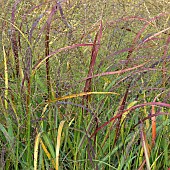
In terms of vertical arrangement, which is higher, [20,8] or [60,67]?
[20,8]

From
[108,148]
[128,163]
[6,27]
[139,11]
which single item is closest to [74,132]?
[108,148]

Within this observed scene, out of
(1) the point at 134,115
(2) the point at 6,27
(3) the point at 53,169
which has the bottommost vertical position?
(3) the point at 53,169

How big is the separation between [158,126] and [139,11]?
1.75ft

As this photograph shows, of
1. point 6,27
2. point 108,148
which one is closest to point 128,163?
point 108,148

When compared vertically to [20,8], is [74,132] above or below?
below

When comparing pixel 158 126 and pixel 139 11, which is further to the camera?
pixel 139 11

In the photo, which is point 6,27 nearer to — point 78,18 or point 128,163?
point 78,18

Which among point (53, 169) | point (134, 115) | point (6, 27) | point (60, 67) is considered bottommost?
point (53, 169)

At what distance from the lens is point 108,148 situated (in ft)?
5.15

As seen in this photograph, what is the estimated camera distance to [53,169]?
1.48 metres

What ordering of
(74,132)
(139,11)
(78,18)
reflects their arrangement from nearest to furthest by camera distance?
(74,132)
(78,18)
(139,11)

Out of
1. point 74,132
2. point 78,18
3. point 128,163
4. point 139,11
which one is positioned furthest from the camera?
point 139,11

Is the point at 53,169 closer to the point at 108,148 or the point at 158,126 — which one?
the point at 108,148

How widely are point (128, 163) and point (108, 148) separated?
0.17m
